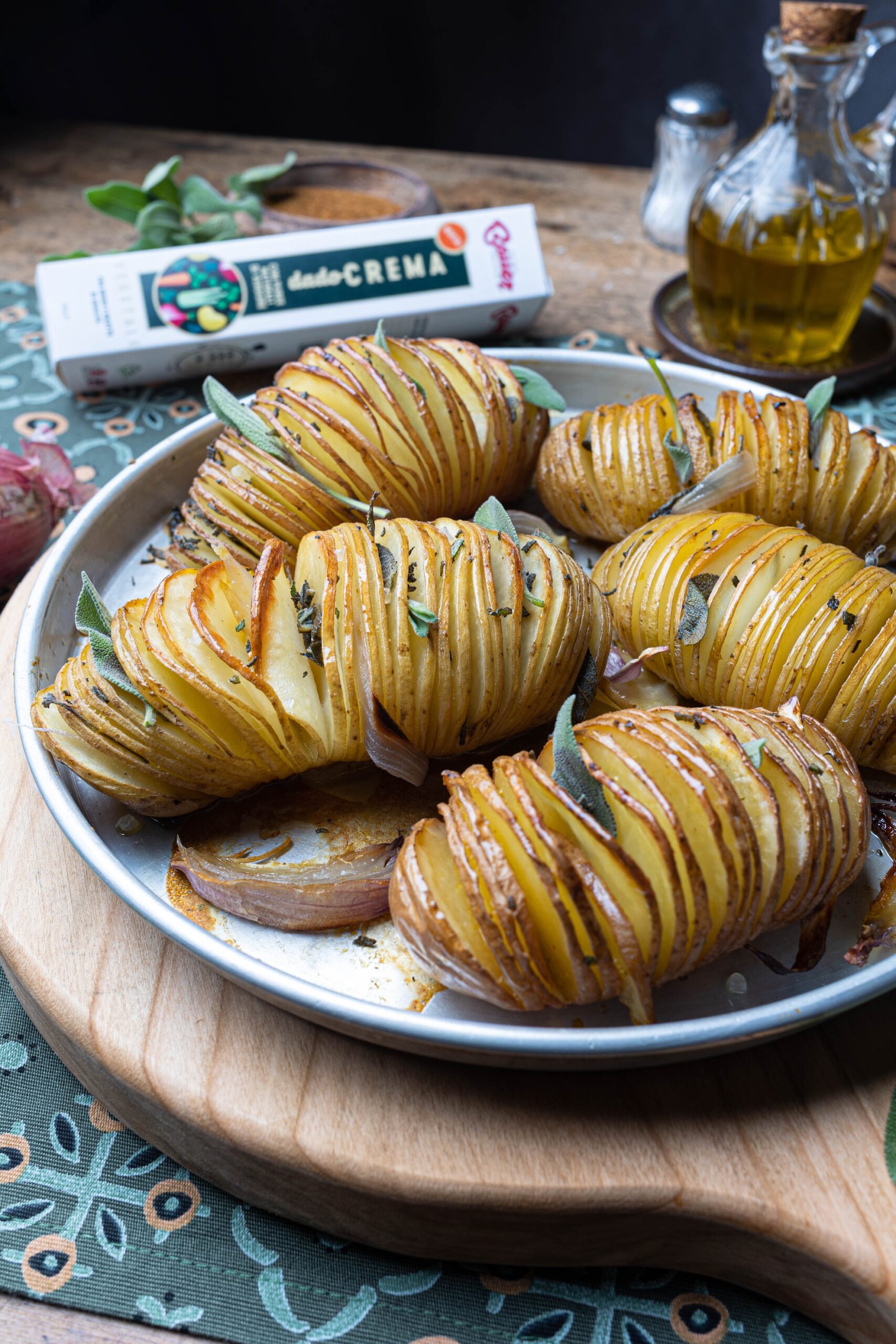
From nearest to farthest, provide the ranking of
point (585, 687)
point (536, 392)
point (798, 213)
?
1. point (585, 687)
2. point (536, 392)
3. point (798, 213)

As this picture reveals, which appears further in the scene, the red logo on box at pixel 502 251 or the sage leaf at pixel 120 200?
the sage leaf at pixel 120 200

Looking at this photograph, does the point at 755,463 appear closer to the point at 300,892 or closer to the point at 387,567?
the point at 387,567

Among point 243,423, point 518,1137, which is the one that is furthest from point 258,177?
point 518,1137

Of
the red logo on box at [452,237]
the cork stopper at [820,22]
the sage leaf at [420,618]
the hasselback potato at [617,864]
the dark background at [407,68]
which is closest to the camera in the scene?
the hasselback potato at [617,864]

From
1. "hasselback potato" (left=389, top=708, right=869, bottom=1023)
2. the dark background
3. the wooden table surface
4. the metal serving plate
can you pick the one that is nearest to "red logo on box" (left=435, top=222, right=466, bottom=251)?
the wooden table surface

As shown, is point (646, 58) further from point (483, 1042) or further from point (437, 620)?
point (483, 1042)

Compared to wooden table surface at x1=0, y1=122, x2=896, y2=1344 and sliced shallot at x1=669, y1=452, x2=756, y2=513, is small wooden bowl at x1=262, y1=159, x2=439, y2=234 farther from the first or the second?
sliced shallot at x1=669, y1=452, x2=756, y2=513

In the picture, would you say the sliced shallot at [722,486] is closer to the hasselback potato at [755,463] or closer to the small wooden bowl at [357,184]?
the hasselback potato at [755,463]

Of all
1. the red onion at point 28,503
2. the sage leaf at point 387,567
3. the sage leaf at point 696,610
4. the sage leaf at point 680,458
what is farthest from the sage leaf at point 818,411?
the red onion at point 28,503
